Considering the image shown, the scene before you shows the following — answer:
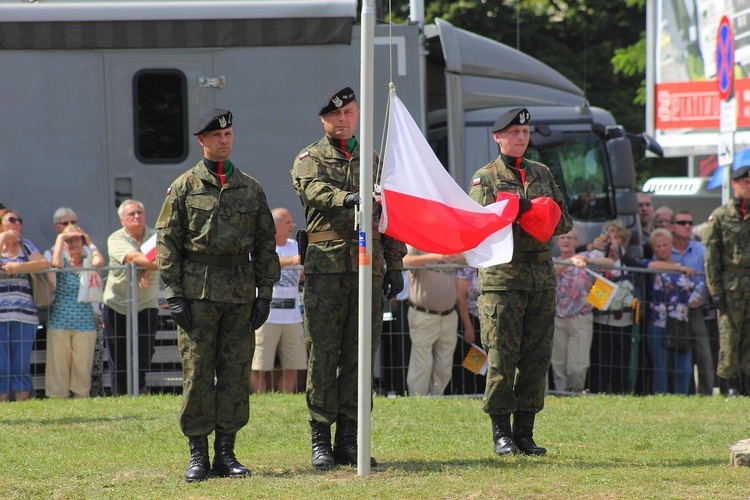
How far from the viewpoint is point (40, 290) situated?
10922mm

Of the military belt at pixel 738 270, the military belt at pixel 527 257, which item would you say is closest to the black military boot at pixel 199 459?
the military belt at pixel 527 257

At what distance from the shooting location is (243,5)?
Result: 1160 centimetres

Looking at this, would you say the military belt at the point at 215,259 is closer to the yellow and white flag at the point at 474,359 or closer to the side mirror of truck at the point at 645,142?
the yellow and white flag at the point at 474,359

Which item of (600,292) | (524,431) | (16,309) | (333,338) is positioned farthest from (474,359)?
(333,338)

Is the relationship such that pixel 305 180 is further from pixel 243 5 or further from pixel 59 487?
pixel 243 5

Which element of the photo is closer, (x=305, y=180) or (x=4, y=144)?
(x=305, y=180)

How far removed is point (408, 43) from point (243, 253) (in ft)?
16.9

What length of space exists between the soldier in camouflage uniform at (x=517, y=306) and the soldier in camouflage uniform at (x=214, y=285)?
58.0 inches

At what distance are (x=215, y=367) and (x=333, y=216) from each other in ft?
3.65

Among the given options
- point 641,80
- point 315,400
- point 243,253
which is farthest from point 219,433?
point 641,80

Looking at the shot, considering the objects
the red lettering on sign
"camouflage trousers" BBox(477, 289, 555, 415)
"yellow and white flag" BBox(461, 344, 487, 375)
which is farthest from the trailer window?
the red lettering on sign

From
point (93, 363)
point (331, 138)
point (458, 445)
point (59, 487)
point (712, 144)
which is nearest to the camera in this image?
point (59, 487)

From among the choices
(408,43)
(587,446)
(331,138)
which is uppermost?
(408,43)

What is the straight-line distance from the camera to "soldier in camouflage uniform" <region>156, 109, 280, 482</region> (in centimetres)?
703
